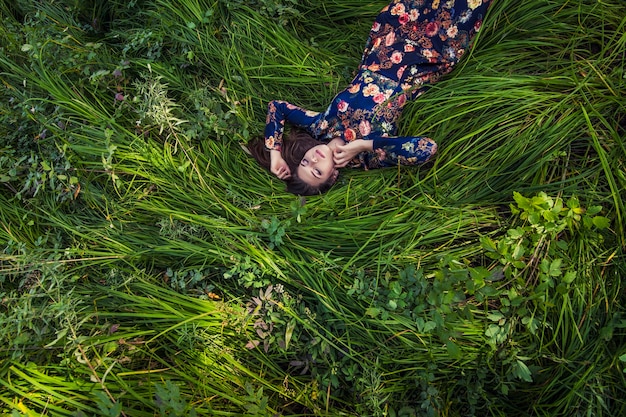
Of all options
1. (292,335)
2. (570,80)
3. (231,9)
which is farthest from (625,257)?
(231,9)

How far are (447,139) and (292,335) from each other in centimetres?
137

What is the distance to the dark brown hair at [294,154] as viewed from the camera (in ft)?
8.62

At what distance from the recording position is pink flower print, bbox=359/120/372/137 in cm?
257

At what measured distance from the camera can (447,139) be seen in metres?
2.42

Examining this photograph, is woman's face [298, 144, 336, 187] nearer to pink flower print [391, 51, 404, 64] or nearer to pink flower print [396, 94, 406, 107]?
pink flower print [396, 94, 406, 107]

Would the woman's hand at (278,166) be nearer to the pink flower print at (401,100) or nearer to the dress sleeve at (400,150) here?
the dress sleeve at (400,150)

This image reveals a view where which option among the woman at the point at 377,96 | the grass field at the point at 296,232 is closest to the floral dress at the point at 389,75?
the woman at the point at 377,96

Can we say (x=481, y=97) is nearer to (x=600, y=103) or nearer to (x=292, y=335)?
(x=600, y=103)

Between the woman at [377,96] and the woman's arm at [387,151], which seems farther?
the woman at [377,96]

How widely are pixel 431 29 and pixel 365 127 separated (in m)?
0.70

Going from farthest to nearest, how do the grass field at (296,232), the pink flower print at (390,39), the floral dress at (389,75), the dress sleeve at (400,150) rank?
the pink flower print at (390,39)
the floral dress at (389,75)
the dress sleeve at (400,150)
the grass field at (296,232)

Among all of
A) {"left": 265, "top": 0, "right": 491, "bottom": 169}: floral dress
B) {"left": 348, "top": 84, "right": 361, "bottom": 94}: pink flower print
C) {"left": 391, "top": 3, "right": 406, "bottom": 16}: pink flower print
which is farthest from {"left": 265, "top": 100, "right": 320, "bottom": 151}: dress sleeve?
{"left": 391, "top": 3, "right": 406, "bottom": 16}: pink flower print

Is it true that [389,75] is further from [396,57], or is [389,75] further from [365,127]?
[365,127]

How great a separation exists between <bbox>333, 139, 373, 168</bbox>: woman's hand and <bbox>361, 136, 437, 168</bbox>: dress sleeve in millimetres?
53
